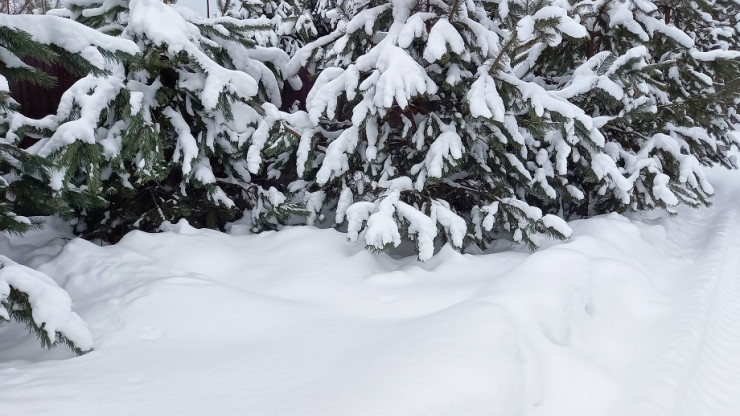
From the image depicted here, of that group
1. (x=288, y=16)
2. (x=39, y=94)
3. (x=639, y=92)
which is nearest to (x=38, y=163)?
(x=39, y=94)

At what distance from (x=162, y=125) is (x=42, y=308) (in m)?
2.21

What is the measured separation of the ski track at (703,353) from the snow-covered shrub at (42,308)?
2.82m

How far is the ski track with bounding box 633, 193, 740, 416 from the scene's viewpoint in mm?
2504

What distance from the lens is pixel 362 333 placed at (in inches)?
105

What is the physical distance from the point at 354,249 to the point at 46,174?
2146 mm

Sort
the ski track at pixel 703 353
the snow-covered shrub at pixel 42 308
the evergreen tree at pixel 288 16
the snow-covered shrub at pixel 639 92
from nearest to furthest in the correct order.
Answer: the snow-covered shrub at pixel 42 308 < the ski track at pixel 703 353 < the snow-covered shrub at pixel 639 92 < the evergreen tree at pixel 288 16

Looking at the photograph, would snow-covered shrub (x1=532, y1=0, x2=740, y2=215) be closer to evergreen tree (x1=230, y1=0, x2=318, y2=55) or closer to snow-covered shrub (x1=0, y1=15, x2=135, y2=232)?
snow-covered shrub (x1=0, y1=15, x2=135, y2=232)

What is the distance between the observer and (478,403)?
2064mm

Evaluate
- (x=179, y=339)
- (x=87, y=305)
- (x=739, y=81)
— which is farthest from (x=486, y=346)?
(x=739, y=81)

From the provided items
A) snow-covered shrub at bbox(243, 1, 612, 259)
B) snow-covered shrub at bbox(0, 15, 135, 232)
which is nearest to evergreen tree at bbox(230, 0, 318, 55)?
snow-covered shrub at bbox(243, 1, 612, 259)

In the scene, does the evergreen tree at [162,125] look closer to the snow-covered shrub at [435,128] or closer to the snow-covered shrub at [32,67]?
the snow-covered shrub at [32,67]

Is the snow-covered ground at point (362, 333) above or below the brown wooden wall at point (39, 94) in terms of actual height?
below

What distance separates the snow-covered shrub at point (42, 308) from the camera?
2.25 m

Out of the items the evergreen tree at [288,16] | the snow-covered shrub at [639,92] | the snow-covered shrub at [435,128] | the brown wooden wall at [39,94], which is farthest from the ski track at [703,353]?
the evergreen tree at [288,16]
